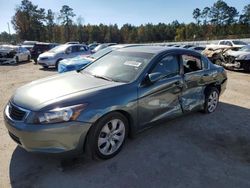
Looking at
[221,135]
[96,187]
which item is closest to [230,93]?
[221,135]

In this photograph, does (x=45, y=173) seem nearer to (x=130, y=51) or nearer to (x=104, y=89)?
(x=104, y=89)

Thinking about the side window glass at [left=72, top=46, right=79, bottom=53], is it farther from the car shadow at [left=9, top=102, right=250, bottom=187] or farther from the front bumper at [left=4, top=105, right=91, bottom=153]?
the front bumper at [left=4, top=105, right=91, bottom=153]

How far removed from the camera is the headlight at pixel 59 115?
298 cm

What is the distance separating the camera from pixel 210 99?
5539 mm

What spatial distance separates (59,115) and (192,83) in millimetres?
2835

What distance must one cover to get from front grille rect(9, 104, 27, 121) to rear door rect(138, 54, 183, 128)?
1646mm

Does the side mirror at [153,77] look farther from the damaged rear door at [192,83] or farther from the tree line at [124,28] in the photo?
the tree line at [124,28]

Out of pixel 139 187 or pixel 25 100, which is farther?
pixel 25 100

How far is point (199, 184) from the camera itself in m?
3.04

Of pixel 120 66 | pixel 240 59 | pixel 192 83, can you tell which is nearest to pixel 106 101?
pixel 120 66

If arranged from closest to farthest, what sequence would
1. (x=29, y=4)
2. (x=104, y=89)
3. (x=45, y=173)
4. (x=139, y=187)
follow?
(x=139, y=187)
(x=45, y=173)
(x=104, y=89)
(x=29, y=4)

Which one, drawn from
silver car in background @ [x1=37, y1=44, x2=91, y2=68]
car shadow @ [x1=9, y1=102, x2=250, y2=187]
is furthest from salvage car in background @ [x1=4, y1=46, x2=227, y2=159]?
silver car in background @ [x1=37, y1=44, x2=91, y2=68]

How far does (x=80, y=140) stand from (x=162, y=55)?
6.87 feet

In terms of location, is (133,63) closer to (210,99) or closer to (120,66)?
(120,66)
